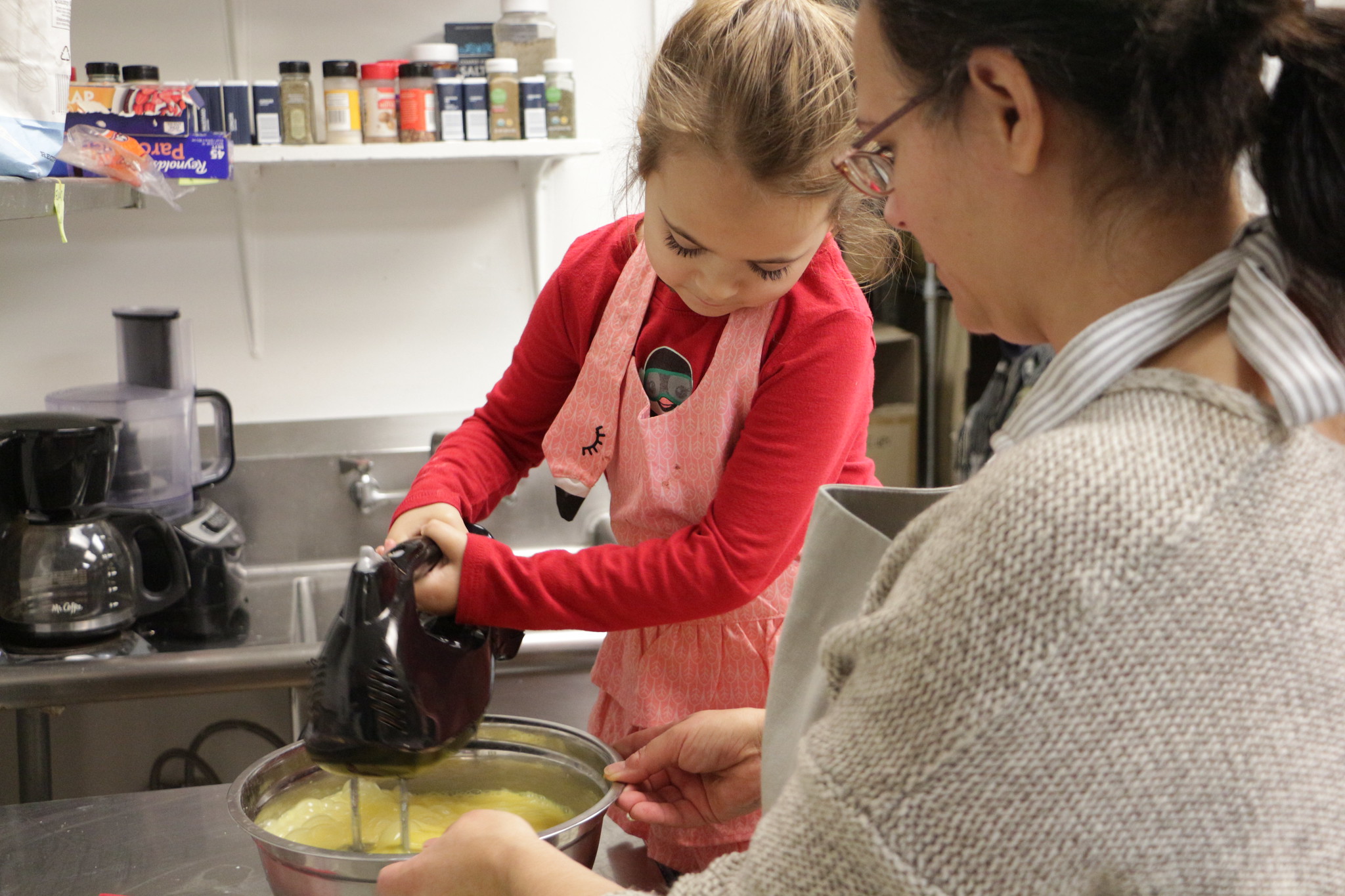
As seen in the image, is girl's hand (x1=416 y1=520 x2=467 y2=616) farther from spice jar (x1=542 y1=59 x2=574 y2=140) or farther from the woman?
spice jar (x1=542 y1=59 x2=574 y2=140)

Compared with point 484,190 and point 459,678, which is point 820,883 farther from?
point 484,190

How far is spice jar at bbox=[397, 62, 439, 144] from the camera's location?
1.97 meters

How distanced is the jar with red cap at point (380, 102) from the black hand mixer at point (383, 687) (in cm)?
131

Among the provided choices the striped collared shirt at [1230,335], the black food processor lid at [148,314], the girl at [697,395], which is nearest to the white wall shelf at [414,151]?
the black food processor lid at [148,314]

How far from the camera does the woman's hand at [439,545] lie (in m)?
0.98

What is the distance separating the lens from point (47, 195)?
100cm

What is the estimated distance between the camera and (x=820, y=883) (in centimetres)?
56

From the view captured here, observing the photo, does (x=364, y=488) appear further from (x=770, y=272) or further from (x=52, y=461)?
(x=770, y=272)

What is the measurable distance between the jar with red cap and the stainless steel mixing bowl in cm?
127

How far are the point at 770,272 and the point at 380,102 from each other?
3.94ft

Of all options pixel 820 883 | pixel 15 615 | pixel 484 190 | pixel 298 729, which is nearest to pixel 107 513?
pixel 15 615

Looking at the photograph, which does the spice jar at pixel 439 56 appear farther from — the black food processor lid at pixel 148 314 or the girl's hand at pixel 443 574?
the girl's hand at pixel 443 574

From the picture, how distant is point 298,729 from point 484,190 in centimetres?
107

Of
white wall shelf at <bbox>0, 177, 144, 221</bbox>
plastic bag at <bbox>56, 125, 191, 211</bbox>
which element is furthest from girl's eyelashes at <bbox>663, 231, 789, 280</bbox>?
plastic bag at <bbox>56, 125, 191, 211</bbox>
